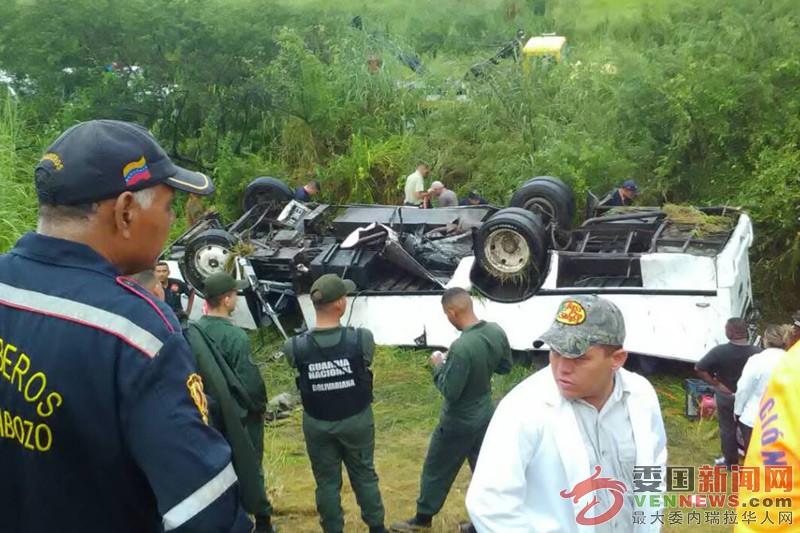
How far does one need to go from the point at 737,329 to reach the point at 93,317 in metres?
5.17

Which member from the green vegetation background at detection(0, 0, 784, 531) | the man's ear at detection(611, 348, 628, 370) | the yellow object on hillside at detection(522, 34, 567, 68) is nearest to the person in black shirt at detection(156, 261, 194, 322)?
the green vegetation background at detection(0, 0, 784, 531)

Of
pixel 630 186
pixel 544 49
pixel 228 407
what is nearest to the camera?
pixel 228 407

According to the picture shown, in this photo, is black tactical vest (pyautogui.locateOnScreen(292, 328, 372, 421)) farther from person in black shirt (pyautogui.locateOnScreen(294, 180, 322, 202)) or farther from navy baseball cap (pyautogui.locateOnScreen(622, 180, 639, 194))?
person in black shirt (pyautogui.locateOnScreen(294, 180, 322, 202))

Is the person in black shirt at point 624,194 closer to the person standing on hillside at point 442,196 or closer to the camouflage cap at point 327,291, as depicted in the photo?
the person standing on hillside at point 442,196

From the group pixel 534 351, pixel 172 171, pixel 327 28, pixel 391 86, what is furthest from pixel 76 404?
pixel 327 28

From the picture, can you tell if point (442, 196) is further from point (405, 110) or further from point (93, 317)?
point (93, 317)

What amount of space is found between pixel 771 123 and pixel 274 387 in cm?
614

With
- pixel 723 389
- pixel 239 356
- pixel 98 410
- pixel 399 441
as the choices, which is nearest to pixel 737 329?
pixel 723 389

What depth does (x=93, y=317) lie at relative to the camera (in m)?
1.66

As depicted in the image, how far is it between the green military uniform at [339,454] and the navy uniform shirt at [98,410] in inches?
121

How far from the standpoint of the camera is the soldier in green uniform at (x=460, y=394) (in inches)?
195

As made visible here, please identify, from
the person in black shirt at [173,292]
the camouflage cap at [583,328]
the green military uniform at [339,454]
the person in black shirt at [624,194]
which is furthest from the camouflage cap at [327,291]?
the person in black shirt at [624,194]

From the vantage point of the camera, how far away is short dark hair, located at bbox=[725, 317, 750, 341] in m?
5.88

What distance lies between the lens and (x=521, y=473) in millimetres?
2529
